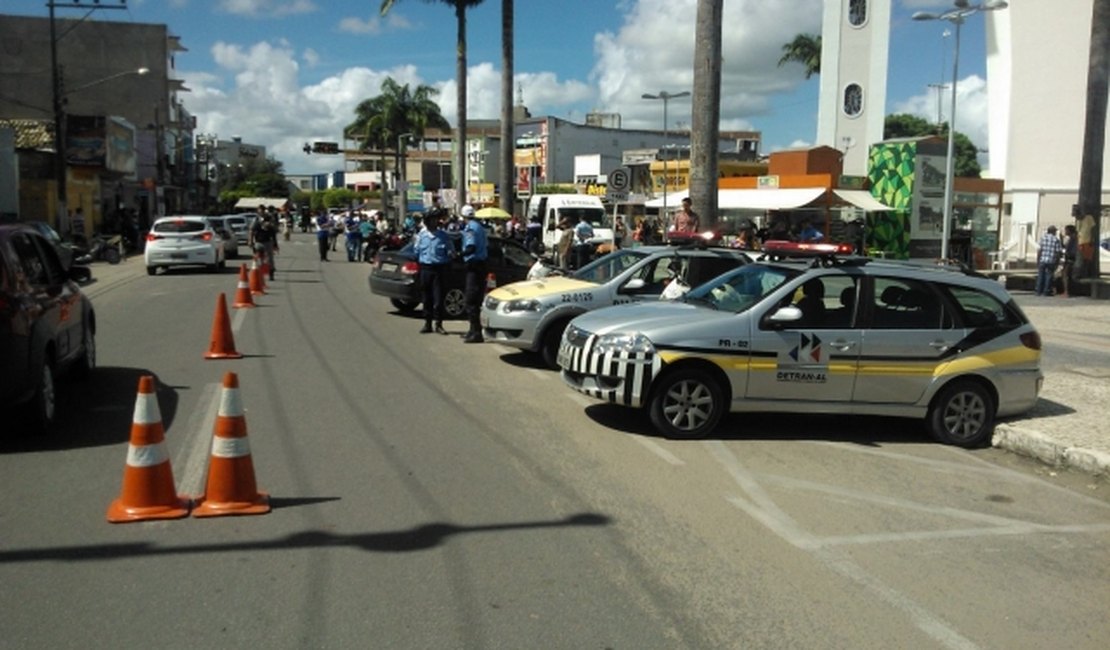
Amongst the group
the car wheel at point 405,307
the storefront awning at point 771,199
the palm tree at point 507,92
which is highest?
the palm tree at point 507,92

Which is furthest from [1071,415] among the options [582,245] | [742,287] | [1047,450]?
[582,245]

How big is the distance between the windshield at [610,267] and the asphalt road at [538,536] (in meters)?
2.57

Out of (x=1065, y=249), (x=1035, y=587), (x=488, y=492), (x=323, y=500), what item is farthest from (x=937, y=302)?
(x=1065, y=249)

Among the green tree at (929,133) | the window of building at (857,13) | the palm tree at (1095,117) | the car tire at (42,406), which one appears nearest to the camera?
the car tire at (42,406)

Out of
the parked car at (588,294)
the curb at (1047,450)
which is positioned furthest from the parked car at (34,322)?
the curb at (1047,450)

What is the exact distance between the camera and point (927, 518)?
6.39 meters

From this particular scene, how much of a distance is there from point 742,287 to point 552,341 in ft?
10.9

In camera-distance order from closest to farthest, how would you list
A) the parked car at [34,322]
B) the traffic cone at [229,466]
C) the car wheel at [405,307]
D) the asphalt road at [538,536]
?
the asphalt road at [538,536] → the traffic cone at [229,466] → the parked car at [34,322] → the car wheel at [405,307]

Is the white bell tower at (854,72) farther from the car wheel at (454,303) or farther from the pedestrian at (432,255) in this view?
the pedestrian at (432,255)

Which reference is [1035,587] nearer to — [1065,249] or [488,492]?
[488,492]

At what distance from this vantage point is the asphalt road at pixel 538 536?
176 inches

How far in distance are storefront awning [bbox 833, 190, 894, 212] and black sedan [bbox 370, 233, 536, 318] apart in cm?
2142

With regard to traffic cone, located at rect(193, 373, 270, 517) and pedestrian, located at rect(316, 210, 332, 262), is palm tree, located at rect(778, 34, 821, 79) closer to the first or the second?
pedestrian, located at rect(316, 210, 332, 262)

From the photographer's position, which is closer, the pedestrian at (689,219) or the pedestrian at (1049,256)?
the pedestrian at (689,219)
